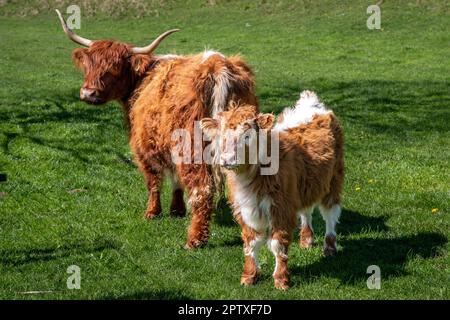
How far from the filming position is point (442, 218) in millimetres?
8141

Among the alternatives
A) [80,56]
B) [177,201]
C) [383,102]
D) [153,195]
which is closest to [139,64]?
[80,56]

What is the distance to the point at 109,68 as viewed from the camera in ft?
27.5

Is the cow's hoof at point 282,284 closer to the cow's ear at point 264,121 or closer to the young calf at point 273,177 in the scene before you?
the young calf at point 273,177

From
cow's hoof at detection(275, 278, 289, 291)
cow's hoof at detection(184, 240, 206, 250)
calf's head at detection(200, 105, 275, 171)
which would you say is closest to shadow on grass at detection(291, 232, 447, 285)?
cow's hoof at detection(275, 278, 289, 291)

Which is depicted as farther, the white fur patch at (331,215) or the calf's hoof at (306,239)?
the calf's hoof at (306,239)

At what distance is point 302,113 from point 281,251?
178cm

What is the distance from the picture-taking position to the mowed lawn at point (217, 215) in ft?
20.6

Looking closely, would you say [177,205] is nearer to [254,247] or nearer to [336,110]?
[254,247]

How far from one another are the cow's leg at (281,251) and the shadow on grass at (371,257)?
301mm

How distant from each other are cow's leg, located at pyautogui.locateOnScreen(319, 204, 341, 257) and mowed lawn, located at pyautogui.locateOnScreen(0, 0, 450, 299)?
0.16m

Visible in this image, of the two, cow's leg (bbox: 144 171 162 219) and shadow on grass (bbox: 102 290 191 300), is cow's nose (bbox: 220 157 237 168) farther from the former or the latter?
cow's leg (bbox: 144 171 162 219)

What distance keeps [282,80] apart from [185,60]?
11292mm

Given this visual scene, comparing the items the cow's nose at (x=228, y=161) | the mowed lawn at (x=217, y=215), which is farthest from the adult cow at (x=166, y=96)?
the cow's nose at (x=228, y=161)

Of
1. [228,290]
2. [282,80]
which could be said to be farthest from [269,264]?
[282,80]
